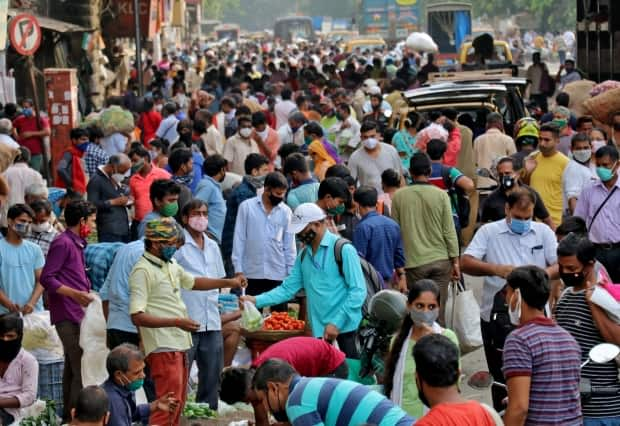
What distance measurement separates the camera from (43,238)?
35.4 ft

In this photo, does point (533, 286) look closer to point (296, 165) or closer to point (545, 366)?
point (545, 366)

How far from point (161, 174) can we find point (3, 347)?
4.44 m

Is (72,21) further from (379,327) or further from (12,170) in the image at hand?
(379,327)

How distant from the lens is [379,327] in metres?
7.74

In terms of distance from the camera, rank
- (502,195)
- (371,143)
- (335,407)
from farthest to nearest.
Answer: (371,143) < (502,195) < (335,407)

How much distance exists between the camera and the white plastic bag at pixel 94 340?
9.54 metres

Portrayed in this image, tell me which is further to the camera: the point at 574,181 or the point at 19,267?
the point at 574,181

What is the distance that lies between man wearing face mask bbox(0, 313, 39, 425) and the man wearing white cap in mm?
1612

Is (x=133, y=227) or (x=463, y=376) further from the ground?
(x=133, y=227)

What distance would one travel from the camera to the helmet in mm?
7656

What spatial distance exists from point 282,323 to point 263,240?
1119 mm

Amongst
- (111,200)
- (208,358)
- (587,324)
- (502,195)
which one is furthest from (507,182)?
(587,324)

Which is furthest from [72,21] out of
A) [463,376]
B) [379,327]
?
[379,327]

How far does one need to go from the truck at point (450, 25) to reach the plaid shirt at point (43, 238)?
42540 millimetres
